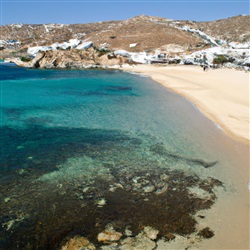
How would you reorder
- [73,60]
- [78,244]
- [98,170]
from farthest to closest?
1. [73,60]
2. [98,170]
3. [78,244]

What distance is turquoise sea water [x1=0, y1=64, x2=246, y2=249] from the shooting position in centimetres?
734

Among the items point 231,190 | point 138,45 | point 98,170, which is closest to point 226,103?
point 231,190

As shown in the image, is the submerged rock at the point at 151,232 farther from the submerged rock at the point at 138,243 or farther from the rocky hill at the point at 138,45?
the rocky hill at the point at 138,45

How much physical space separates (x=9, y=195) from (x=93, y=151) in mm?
4627

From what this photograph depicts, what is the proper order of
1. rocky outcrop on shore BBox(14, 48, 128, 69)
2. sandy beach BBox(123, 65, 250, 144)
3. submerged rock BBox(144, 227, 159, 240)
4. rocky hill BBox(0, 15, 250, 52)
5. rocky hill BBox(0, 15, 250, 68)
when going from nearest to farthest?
submerged rock BBox(144, 227, 159, 240)
sandy beach BBox(123, 65, 250, 144)
rocky hill BBox(0, 15, 250, 68)
rocky outcrop on shore BBox(14, 48, 128, 69)
rocky hill BBox(0, 15, 250, 52)

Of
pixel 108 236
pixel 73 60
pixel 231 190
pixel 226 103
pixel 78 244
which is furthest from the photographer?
pixel 73 60

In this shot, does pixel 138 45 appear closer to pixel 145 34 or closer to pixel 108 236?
pixel 145 34

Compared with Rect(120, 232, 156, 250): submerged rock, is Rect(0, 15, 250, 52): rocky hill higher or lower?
higher

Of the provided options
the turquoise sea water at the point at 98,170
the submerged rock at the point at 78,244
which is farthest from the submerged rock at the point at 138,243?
the submerged rock at the point at 78,244

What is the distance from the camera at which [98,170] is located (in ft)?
34.5

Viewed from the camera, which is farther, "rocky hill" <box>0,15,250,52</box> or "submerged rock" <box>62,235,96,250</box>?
"rocky hill" <box>0,15,250,52</box>

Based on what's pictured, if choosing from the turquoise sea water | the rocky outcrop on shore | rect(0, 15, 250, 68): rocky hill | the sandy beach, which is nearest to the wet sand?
the sandy beach

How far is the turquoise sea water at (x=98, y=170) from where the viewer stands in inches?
289

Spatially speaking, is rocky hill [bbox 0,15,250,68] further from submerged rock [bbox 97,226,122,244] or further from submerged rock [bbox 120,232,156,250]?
submerged rock [bbox 97,226,122,244]
